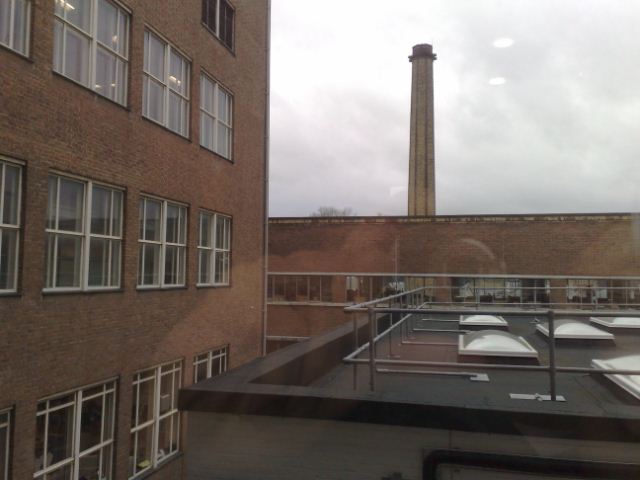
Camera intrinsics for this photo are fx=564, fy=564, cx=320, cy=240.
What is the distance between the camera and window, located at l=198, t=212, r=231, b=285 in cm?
1409

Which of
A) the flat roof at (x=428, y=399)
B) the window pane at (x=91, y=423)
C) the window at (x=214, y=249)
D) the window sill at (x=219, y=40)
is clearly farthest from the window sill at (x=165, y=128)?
the flat roof at (x=428, y=399)

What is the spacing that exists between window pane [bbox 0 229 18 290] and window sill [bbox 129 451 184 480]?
190 inches

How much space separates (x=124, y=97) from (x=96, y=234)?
8.84ft

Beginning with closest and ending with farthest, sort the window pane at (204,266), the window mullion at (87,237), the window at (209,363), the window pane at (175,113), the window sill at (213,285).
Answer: the window mullion at (87,237), the window pane at (175,113), the window at (209,363), the window sill at (213,285), the window pane at (204,266)

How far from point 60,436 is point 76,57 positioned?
6.12m

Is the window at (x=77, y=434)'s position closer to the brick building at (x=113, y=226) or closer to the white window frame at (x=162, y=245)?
the brick building at (x=113, y=226)

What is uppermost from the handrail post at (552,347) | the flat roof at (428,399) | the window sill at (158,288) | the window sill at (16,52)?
the window sill at (16,52)

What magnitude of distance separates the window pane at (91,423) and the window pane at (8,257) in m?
2.63

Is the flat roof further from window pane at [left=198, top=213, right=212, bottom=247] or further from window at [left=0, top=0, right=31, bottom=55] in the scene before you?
window pane at [left=198, top=213, right=212, bottom=247]

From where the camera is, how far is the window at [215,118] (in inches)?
553

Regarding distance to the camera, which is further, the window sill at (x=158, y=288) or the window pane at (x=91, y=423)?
the window sill at (x=158, y=288)

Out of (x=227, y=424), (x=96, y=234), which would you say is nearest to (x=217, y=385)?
(x=227, y=424)

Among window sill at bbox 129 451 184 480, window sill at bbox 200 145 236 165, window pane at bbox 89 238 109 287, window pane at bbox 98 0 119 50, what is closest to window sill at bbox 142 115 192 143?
window sill at bbox 200 145 236 165

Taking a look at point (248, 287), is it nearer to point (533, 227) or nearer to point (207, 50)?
point (207, 50)
